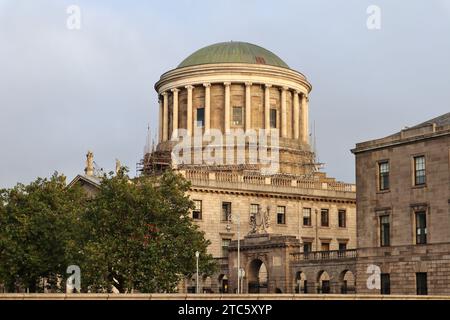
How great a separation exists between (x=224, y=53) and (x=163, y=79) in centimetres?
791

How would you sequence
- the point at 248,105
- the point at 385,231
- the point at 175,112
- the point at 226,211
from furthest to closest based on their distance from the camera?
the point at 175,112 → the point at 248,105 → the point at 226,211 → the point at 385,231

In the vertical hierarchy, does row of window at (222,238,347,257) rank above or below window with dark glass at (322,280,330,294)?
above

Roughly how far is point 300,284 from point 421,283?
15087 mm

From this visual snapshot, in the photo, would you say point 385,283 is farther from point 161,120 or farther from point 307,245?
point 161,120

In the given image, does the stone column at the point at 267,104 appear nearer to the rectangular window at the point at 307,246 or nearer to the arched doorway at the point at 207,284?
the rectangular window at the point at 307,246

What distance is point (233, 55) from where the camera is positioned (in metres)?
115

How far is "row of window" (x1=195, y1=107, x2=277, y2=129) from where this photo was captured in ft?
365

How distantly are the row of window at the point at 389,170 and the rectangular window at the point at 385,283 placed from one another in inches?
234

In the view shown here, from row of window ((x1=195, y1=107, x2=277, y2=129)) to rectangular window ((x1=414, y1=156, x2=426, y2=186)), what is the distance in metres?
47.1

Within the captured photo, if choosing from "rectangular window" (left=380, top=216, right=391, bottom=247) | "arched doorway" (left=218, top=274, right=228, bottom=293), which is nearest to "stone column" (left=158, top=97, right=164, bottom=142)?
"arched doorway" (left=218, top=274, right=228, bottom=293)

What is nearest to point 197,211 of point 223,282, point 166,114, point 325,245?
point 223,282

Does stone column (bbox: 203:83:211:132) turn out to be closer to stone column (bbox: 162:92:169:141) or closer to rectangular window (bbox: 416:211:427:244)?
stone column (bbox: 162:92:169:141)
